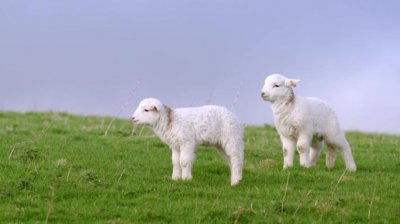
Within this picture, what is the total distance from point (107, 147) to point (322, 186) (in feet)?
21.0

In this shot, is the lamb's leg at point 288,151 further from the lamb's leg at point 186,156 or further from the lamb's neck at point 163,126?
the lamb's neck at point 163,126

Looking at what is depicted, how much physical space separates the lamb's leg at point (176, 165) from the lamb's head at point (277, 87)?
268 centimetres

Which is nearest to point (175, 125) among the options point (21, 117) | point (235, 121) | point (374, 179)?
point (235, 121)

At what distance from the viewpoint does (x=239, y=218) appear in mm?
12336

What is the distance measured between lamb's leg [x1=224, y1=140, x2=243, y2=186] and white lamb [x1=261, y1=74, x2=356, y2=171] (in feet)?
7.49

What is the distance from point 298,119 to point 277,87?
78cm

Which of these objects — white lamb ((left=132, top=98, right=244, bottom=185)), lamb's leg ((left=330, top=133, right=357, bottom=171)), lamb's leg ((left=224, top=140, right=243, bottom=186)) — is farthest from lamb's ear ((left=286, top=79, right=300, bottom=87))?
lamb's leg ((left=224, top=140, right=243, bottom=186))

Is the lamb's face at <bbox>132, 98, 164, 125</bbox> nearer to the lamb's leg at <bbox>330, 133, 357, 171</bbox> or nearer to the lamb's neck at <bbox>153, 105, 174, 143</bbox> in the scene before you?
the lamb's neck at <bbox>153, 105, 174, 143</bbox>

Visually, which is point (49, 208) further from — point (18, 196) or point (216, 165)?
point (216, 165)

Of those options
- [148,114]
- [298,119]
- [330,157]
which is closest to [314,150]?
[330,157]

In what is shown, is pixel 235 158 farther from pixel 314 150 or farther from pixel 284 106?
pixel 314 150

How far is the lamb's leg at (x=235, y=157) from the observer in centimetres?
1450

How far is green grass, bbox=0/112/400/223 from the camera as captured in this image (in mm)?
12555

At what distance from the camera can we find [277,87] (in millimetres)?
16594
